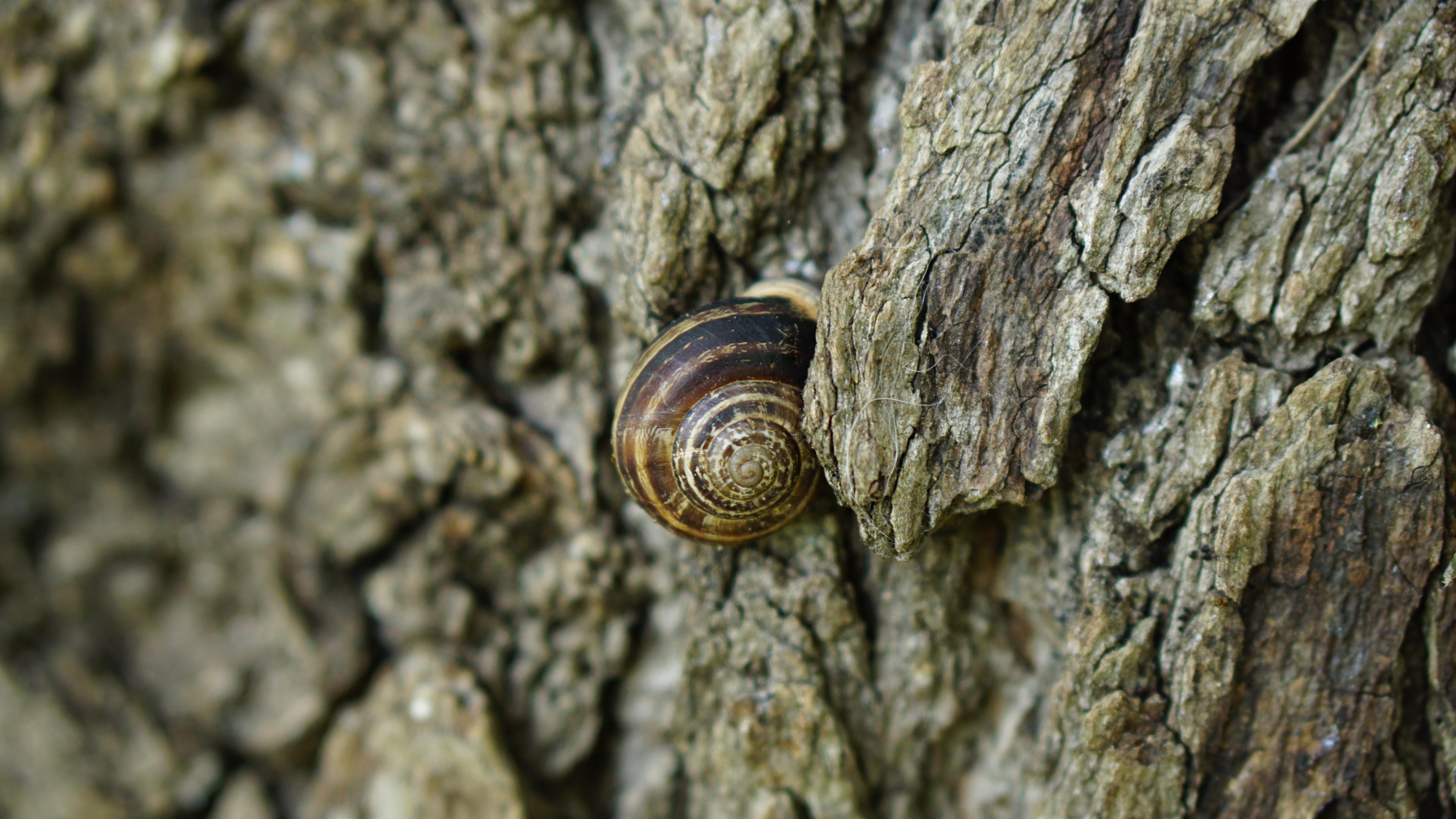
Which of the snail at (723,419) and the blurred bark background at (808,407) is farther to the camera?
the snail at (723,419)

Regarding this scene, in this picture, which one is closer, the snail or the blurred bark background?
the blurred bark background

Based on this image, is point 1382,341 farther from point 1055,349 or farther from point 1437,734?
point 1437,734

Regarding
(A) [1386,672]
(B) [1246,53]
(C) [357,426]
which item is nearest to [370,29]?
(C) [357,426]

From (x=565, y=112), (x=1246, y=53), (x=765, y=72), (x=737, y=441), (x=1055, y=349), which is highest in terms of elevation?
(x=1246, y=53)
